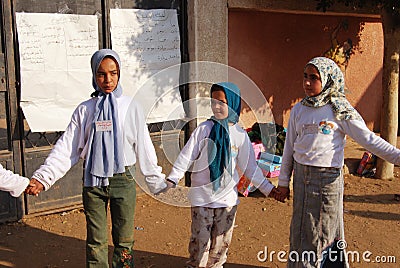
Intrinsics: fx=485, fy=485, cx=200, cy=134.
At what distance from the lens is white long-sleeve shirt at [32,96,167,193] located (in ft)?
10.2

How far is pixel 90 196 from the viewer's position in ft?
10.4

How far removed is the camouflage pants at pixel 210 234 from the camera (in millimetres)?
3346

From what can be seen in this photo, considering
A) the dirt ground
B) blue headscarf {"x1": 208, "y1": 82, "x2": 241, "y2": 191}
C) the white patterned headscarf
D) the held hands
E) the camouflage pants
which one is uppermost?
the white patterned headscarf

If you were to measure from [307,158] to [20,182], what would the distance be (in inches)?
73.4

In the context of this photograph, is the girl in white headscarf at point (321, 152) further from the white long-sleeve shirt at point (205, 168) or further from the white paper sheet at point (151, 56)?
the white paper sheet at point (151, 56)

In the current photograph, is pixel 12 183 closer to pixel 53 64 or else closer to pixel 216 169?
pixel 216 169

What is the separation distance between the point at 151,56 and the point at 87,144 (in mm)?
2582

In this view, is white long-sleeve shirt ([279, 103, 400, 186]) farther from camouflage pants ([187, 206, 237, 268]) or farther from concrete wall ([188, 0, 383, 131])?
concrete wall ([188, 0, 383, 131])

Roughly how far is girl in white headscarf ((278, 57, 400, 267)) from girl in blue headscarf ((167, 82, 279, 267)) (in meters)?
0.31

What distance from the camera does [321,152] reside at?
320 centimetres

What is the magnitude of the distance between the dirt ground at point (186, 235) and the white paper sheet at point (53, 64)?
40.6 inches

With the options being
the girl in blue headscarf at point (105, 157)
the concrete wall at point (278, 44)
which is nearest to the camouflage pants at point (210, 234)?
the girl in blue headscarf at point (105, 157)

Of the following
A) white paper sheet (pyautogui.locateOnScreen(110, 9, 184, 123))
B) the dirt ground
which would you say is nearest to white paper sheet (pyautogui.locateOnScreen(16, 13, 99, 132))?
white paper sheet (pyautogui.locateOnScreen(110, 9, 184, 123))

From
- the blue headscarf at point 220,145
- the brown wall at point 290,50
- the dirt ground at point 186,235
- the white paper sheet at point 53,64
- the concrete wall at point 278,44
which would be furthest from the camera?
the brown wall at point 290,50
